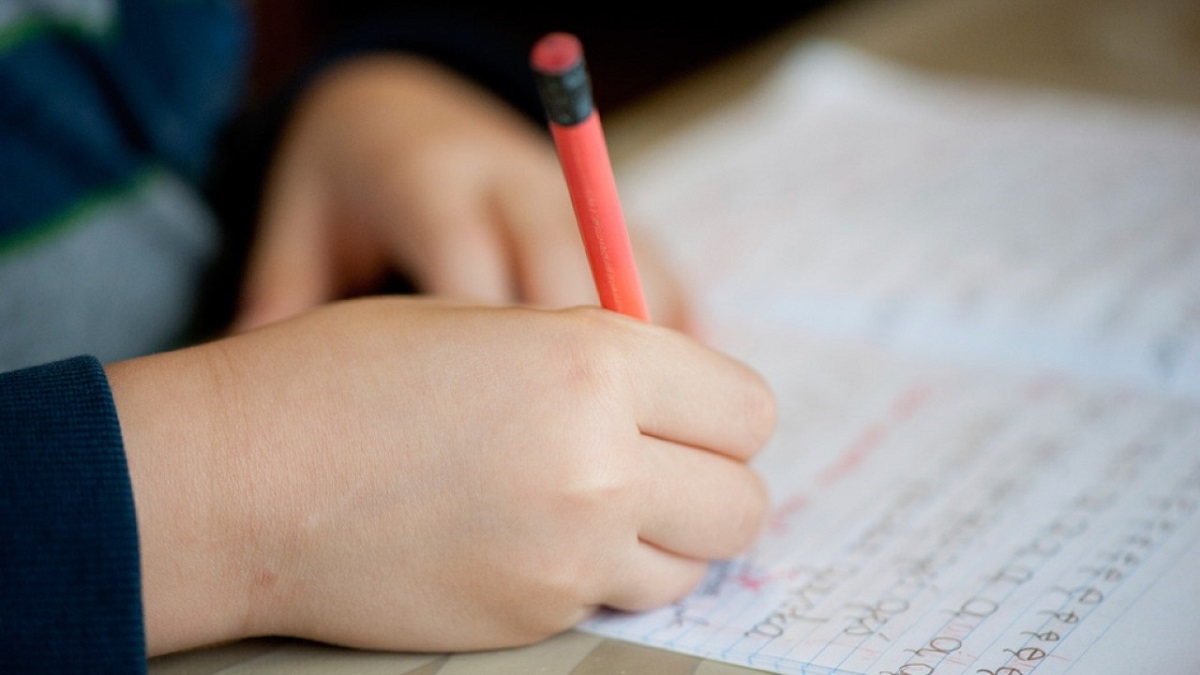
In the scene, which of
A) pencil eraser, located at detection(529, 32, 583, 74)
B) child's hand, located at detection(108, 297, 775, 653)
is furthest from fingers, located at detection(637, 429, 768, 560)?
pencil eraser, located at detection(529, 32, 583, 74)

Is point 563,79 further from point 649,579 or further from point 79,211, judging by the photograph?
point 79,211

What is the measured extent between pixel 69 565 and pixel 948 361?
0.34m

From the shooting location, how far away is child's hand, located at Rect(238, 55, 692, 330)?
442 millimetres

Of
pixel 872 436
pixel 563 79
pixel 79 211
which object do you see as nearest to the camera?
pixel 563 79

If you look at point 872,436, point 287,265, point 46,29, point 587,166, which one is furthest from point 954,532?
point 46,29

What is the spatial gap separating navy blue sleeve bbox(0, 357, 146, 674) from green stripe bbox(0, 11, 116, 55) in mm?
309

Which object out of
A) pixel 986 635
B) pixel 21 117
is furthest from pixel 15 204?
pixel 986 635

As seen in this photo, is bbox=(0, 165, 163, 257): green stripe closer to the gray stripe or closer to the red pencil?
the gray stripe

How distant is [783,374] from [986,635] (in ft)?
0.59

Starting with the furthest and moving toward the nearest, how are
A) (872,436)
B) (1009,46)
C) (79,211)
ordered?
(1009,46)
(79,211)
(872,436)

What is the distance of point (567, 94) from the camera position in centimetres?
25

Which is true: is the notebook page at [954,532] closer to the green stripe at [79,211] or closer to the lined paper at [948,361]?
the lined paper at [948,361]

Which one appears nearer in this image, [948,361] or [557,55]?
[557,55]

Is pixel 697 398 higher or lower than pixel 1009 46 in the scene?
lower
